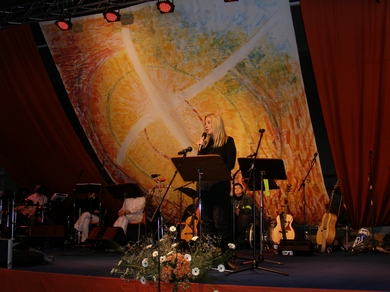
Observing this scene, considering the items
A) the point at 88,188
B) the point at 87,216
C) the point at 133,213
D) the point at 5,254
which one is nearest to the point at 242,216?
the point at 133,213

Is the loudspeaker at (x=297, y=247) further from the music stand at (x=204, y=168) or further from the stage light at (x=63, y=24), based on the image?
the stage light at (x=63, y=24)

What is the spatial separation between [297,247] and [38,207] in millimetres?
5412

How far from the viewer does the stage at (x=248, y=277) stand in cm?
382

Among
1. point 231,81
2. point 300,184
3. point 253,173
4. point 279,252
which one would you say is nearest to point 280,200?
point 300,184

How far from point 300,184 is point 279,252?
1.62 meters

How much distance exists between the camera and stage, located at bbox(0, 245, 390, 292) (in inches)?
150

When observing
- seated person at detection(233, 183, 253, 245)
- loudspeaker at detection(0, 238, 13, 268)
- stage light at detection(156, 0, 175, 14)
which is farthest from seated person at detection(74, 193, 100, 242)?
stage light at detection(156, 0, 175, 14)

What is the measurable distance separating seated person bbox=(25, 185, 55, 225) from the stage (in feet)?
11.8

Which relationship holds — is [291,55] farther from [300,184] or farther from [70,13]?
[70,13]

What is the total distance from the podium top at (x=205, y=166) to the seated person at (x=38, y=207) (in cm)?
558

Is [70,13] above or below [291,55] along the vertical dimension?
above

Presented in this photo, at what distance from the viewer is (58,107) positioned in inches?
362

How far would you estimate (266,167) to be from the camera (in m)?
5.12

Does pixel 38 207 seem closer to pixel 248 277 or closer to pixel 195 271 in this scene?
pixel 248 277
